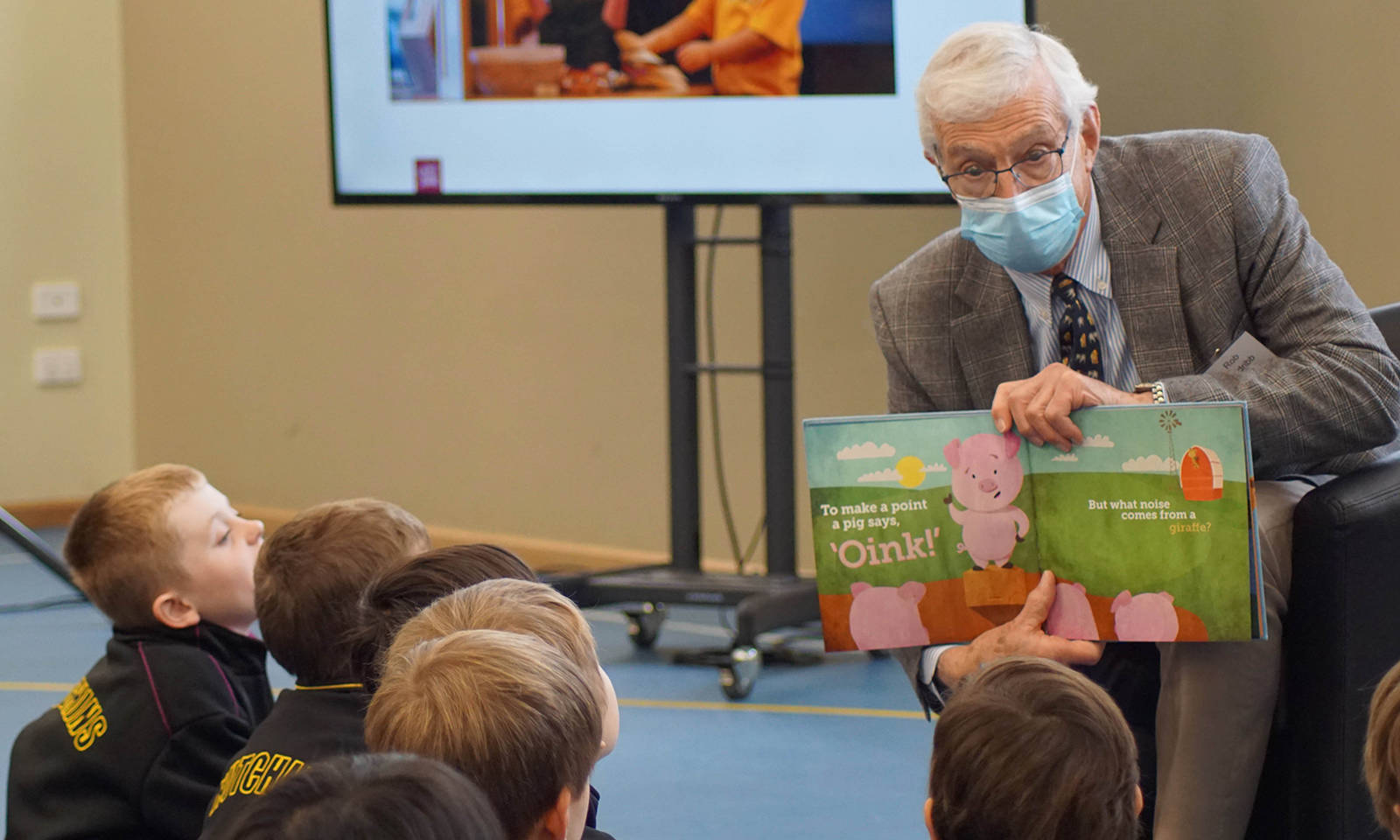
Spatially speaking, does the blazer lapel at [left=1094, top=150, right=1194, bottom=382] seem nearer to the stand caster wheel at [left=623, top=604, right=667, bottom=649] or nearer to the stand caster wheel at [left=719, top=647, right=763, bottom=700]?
the stand caster wheel at [left=719, top=647, right=763, bottom=700]

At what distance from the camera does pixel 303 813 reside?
89 cm

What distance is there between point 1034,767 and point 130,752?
1235 mm

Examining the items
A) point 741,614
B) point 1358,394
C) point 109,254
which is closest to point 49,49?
point 109,254

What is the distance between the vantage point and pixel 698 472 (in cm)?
378

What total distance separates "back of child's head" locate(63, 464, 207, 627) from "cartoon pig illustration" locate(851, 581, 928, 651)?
38.3 inches

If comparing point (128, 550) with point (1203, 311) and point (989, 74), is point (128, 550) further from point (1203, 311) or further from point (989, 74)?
point (1203, 311)

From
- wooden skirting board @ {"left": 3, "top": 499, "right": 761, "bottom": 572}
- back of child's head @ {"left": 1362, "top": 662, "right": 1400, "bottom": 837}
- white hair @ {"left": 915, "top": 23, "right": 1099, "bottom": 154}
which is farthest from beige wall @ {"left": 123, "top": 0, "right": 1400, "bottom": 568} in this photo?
back of child's head @ {"left": 1362, "top": 662, "right": 1400, "bottom": 837}

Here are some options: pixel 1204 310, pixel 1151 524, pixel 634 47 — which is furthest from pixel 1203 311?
pixel 634 47

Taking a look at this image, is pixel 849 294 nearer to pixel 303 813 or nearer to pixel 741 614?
pixel 741 614

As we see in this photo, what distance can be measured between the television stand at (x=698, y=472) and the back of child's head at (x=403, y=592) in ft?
5.51

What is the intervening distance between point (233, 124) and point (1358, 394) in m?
4.33

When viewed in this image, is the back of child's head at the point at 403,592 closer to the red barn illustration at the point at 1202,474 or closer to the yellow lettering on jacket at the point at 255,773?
the yellow lettering on jacket at the point at 255,773

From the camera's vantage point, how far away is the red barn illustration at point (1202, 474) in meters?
1.62

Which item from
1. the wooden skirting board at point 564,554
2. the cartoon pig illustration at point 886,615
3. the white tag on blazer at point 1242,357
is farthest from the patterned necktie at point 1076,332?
the wooden skirting board at point 564,554
